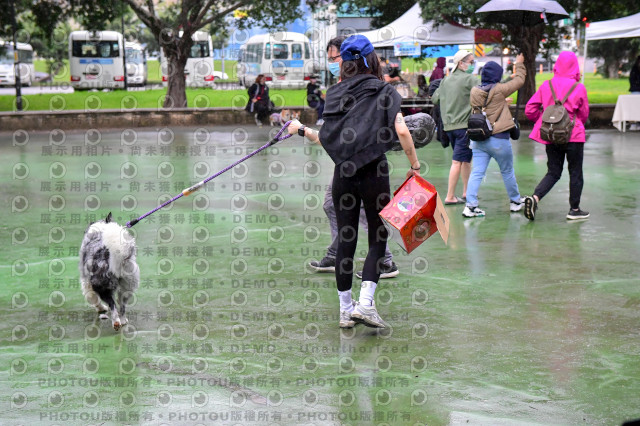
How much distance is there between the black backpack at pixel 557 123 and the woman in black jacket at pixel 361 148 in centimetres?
390

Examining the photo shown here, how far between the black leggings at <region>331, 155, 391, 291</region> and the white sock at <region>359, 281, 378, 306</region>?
3cm

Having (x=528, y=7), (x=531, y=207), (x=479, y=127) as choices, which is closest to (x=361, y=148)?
(x=479, y=127)

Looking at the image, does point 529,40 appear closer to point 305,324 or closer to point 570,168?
point 570,168

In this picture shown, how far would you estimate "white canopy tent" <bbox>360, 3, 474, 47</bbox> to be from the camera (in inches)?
883

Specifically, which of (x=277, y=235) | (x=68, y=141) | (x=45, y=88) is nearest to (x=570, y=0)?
(x=68, y=141)

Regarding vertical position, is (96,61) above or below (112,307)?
above

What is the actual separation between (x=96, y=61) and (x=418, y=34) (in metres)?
24.8

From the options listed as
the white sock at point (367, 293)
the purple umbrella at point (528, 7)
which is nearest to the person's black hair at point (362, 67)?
the white sock at point (367, 293)

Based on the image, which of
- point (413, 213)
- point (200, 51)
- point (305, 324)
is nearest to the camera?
point (413, 213)

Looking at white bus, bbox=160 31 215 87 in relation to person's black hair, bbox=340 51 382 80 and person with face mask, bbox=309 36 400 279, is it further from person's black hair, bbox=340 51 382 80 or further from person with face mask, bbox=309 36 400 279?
person's black hair, bbox=340 51 382 80

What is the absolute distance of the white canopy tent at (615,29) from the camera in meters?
21.0

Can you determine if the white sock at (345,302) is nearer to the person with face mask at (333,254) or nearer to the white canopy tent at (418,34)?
the person with face mask at (333,254)

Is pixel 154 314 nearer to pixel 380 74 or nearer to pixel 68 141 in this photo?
pixel 380 74

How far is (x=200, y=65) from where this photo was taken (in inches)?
1786
